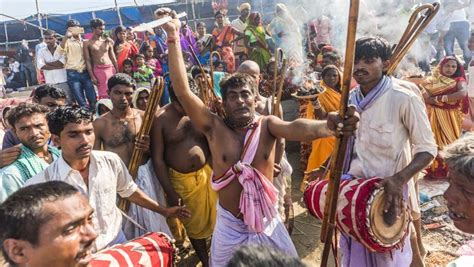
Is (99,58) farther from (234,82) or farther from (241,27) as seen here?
(234,82)

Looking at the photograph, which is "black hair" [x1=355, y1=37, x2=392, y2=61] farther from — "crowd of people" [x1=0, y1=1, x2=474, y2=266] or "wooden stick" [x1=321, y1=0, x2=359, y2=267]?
"wooden stick" [x1=321, y1=0, x2=359, y2=267]

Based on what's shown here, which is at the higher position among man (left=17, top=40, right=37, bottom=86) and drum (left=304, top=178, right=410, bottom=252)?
man (left=17, top=40, right=37, bottom=86)

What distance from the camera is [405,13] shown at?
8.40 meters

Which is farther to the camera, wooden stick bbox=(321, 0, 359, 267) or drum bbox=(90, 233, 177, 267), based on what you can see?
drum bbox=(90, 233, 177, 267)

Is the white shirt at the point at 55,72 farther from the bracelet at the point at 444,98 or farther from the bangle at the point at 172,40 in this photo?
the bracelet at the point at 444,98

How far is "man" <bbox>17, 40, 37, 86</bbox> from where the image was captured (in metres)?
15.9

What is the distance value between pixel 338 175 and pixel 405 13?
7.20 m

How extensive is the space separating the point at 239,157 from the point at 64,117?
1.22m

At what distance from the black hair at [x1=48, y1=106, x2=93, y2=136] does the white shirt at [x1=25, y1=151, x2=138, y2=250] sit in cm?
22

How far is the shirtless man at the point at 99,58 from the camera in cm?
803

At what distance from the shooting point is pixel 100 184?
271 cm

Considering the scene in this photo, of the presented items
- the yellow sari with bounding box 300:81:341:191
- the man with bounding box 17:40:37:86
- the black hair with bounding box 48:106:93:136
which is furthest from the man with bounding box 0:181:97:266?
the man with bounding box 17:40:37:86

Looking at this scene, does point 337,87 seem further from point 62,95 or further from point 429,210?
point 62,95

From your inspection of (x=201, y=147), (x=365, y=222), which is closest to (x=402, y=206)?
(x=365, y=222)
